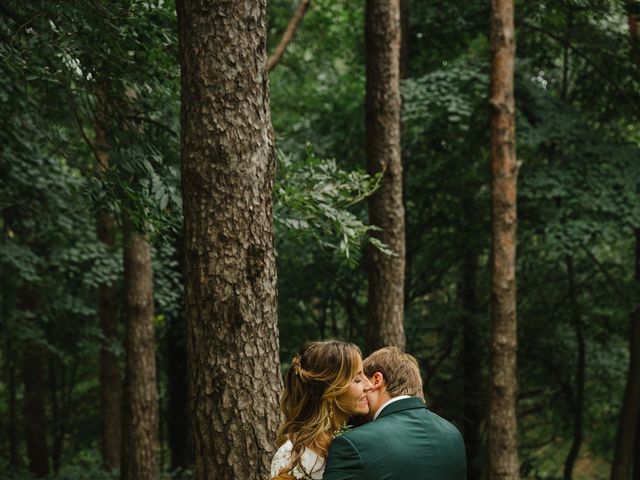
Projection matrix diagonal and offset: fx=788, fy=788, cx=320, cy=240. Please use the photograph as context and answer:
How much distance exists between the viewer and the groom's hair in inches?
136

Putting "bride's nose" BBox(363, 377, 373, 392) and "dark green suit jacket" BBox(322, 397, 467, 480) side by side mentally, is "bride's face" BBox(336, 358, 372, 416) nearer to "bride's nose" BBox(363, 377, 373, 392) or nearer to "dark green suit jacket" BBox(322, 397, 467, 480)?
"bride's nose" BBox(363, 377, 373, 392)

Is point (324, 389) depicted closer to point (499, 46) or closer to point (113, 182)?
point (113, 182)

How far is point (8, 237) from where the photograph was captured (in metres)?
11.9

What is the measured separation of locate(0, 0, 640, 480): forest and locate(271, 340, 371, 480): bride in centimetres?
48

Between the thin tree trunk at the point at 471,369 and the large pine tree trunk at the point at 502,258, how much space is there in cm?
596

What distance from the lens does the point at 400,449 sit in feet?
10.4

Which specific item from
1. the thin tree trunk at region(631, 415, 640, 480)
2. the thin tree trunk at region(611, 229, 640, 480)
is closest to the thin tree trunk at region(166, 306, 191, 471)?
the thin tree trunk at region(611, 229, 640, 480)

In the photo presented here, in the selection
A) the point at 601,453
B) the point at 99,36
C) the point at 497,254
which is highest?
the point at 99,36

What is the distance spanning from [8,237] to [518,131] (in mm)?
8103

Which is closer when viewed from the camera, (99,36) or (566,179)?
(99,36)

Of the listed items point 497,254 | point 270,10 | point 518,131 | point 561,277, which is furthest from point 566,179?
point 270,10

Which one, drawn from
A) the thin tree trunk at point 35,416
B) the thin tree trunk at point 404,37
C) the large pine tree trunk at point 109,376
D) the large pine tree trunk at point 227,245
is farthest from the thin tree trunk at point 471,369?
the large pine tree trunk at point 227,245

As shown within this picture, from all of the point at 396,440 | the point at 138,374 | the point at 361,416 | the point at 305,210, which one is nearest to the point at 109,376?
the point at 138,374

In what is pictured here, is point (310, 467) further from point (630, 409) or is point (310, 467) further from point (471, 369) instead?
point (471, 369)
